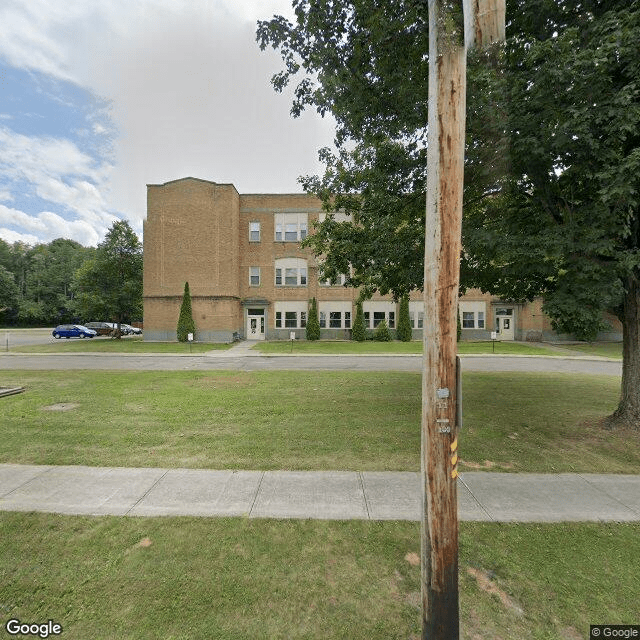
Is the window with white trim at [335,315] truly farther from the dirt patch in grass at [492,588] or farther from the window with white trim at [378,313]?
the dirt patch in grass at [492,588]

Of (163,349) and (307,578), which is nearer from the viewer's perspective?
(307,578)

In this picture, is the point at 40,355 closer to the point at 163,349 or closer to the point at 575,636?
the point at 163,349

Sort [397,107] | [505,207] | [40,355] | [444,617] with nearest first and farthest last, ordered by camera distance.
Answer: [444,617]
[397,107]
[505,207]
[40,355]

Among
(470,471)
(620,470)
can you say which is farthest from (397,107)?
(620,470)

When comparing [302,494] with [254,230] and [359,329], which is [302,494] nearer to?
[359,329]

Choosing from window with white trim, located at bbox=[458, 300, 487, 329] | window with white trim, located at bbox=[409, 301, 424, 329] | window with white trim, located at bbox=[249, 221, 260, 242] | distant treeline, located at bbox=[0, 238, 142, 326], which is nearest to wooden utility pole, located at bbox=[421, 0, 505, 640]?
window with white trim, located at bbox=[249, 221, 260, 242]

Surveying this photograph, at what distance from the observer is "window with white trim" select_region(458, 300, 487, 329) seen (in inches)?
1258

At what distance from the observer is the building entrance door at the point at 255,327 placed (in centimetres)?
3181

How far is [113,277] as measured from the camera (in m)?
30.9

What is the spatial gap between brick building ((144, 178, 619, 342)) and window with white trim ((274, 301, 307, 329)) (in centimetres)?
10

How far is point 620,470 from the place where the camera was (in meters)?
5.48

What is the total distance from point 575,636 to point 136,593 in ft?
11.9

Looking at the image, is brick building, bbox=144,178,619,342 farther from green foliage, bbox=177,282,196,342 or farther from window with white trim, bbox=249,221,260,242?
green foliage, bbox=177,282,196,342

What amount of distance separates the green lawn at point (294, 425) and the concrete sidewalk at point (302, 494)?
1.16 feet
